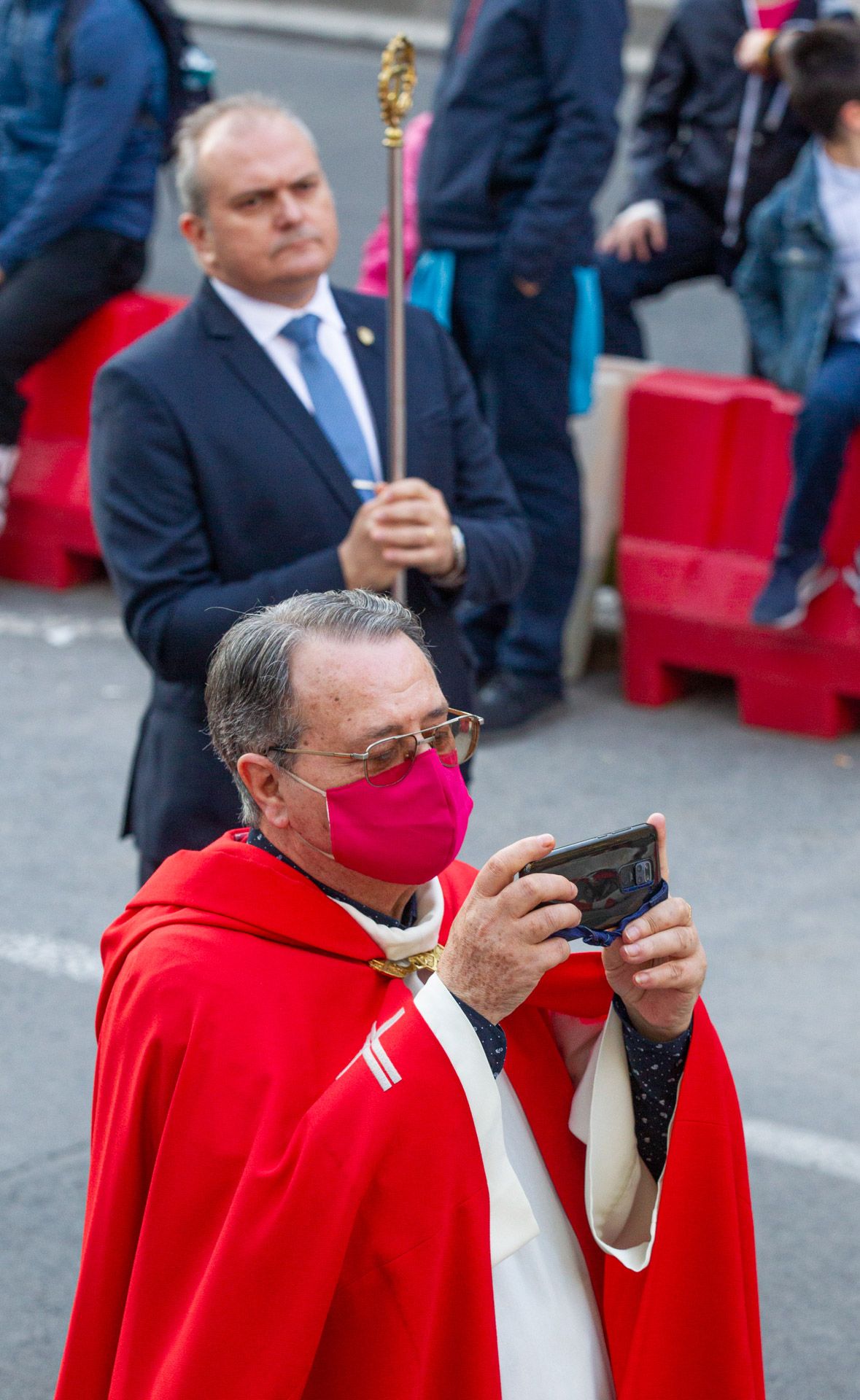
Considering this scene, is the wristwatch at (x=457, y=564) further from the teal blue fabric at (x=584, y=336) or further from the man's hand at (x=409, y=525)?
the teal blue fabric at (x=584, y=336)

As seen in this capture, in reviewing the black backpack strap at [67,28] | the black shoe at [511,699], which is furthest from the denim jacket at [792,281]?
the black backpack strap at [67,28]

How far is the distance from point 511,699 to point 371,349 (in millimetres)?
2811

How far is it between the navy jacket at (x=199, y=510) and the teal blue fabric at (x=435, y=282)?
8.29ft

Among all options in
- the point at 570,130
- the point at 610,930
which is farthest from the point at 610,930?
the point at 570,130

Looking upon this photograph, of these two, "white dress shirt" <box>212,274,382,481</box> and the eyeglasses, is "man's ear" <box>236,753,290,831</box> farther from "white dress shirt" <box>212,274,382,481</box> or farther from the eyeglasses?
"white dress shirt" <box>212,274,382,481</box>

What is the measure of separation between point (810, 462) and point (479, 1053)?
409 cm

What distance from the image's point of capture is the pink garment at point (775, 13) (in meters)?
6.93

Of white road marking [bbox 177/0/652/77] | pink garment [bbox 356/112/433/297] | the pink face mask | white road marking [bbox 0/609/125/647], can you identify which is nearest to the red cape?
the pink face mask

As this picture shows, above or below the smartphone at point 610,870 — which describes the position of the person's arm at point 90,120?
below

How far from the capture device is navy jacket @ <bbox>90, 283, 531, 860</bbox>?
12.2ft

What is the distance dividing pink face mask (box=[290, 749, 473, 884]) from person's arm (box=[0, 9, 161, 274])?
201 inches

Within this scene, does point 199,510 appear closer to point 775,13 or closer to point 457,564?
point 457,564

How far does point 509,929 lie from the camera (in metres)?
2.31

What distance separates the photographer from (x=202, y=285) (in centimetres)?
394
